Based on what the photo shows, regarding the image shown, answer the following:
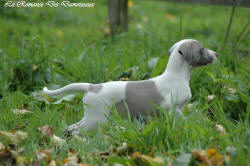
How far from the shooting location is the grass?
192cm

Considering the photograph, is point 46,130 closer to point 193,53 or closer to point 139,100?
point 139,100

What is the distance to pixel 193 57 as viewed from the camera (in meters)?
2.31

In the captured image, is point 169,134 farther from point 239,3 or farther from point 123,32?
point 123,32

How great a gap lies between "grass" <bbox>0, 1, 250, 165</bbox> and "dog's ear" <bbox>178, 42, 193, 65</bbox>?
383mm

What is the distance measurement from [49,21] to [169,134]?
5092mm

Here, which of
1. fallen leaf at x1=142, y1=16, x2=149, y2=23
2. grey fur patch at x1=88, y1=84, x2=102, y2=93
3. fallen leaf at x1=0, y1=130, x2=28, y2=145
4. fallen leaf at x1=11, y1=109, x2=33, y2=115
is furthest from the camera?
fallen leaf at x1=142, y1=16, x2=149, y2=23

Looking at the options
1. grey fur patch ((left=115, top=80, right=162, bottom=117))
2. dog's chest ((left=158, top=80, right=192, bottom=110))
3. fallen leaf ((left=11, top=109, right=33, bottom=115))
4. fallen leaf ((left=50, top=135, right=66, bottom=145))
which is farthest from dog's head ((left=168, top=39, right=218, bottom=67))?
fallen leaf ((left=11, top=109, right=33, bottom=115))

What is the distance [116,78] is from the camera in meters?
Result: 3.24

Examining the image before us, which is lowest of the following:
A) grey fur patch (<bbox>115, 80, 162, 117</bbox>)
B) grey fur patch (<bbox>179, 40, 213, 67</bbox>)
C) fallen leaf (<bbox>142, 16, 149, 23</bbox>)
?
grey fur patch (<bbox>115, 80, 162, 117</bbox>)

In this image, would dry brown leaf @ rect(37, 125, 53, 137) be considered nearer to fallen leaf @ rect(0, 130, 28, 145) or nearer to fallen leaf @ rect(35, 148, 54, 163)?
fallen leaf @ rect(0, 130, 28, 145)

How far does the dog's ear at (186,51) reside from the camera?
2275 mm

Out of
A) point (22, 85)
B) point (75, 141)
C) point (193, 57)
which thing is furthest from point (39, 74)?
point (193, 57)

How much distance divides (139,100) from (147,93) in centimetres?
8

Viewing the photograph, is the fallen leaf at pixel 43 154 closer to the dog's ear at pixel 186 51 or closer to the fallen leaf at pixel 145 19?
the dog's ear at pixel 186 51
